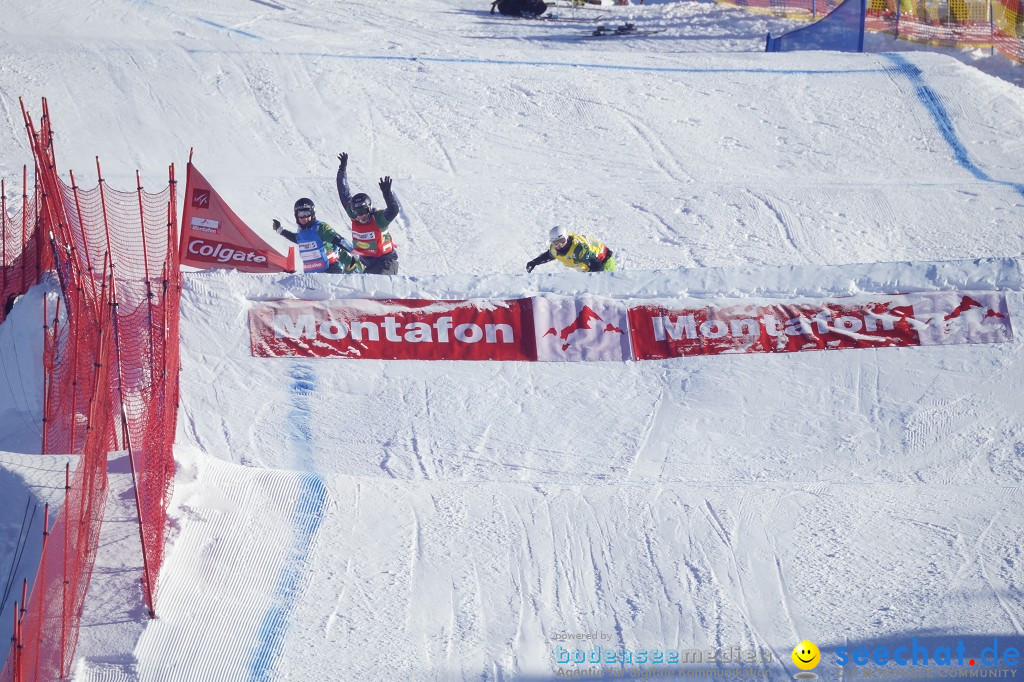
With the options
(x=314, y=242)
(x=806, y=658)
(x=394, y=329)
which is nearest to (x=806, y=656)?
(x=806, y=658)

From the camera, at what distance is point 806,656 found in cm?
588

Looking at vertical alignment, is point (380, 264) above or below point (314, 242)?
below

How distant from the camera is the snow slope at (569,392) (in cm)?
617

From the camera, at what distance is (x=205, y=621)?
596 cm

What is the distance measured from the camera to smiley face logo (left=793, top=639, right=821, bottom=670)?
582 cm

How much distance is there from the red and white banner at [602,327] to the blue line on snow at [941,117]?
15.4 feet

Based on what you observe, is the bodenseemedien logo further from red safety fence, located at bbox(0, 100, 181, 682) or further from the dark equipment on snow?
the dark equipment on snow

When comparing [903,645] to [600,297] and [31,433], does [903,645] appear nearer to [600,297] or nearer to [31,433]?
[600,297]

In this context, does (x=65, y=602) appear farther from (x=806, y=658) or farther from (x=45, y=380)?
(x=806, y=658)

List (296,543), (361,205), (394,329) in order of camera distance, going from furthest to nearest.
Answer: (361,205)
(394,329)
(296,543)

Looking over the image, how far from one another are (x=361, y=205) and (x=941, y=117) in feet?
26.8

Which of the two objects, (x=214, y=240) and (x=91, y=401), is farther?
(x=214, y=240)

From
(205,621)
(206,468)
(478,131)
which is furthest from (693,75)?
(205,621)

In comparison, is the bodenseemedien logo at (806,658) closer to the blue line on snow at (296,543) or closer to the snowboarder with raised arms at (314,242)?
the blue line on snow at (296,543)
